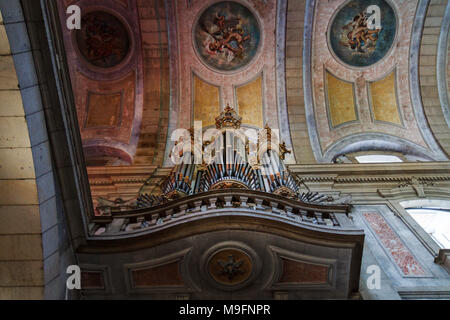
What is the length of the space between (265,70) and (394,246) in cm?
869

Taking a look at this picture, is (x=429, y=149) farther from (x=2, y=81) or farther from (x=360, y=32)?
(x=2, y=81)

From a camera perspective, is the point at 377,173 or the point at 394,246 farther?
the point at 377,173

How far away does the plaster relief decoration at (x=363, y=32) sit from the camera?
13797 mm

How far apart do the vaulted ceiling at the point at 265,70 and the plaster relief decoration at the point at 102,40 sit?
0.13 feet

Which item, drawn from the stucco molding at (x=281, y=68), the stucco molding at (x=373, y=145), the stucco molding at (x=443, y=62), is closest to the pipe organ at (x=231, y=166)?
the stucco molding at (x=281, y=68)

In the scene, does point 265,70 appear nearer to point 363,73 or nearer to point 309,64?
point 309,64

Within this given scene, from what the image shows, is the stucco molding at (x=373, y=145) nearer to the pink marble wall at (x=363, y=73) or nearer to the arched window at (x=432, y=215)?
the pink marble wall at (x=363, y=73)

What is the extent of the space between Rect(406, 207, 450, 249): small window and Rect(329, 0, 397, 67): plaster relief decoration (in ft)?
23.7

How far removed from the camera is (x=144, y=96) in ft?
43.9

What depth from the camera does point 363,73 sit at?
14.2 m

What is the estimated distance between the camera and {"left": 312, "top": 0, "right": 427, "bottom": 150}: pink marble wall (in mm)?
13188

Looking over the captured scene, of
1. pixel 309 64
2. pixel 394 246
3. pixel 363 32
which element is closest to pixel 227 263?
pixel 394 246

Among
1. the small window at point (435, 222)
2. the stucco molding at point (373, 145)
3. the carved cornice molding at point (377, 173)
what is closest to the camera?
the small window at point (435, 222)

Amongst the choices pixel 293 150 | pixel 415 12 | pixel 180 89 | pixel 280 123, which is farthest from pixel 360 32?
pixel 180 89
